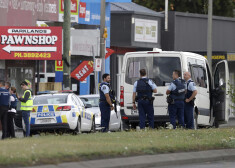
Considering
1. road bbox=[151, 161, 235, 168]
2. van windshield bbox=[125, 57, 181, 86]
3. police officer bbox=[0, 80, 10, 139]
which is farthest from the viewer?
van windshield bbox=[125, 57, 181, 86]

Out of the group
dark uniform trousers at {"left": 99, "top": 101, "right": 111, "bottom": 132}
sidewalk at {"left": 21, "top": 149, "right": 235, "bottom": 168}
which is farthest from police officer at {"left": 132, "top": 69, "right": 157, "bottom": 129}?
sidewalk at {"left": 21, "top": 149, "right": 235, "bottom": 168}

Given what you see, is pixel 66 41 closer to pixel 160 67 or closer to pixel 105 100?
pixel 160 67

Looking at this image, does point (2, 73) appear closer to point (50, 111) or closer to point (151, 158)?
point (50, 111)

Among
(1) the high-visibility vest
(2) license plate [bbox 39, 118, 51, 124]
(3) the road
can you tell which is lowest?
(2) license plate [bbox 39, 118, 51, 124]

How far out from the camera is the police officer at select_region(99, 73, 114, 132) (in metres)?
20.8

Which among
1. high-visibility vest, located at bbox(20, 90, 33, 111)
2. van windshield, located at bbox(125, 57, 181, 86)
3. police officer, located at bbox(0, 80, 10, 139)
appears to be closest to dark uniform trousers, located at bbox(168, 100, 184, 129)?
van windshield, located at bbox(125, 57, 181, 86)

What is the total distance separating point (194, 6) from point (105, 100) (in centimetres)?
3543

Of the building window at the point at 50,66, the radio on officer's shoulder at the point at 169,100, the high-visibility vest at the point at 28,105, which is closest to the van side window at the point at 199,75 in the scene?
the radio on officer's shoulder at the point at 169,100

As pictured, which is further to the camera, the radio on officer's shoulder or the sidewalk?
the radio on officer's shoulder

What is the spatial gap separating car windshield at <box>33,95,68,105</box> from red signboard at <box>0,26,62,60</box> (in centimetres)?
850

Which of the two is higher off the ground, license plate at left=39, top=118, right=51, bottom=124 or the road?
the road

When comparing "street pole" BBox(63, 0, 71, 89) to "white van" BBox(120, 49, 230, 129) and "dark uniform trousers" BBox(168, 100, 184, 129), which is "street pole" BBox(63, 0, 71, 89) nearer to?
"white van" BBox(120, 49, 230, 129)

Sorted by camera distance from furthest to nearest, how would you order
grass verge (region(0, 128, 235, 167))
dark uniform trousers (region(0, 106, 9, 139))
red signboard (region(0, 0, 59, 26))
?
red signboard (region(0, 0, 59, 26)), dark uniform trousers (region(0, 106, 9, 139)), grass verge (region(0, 128, 235, 167))

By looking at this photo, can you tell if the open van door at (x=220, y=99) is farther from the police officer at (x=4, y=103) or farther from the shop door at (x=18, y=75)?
the shop door at (x=18, y=75)
